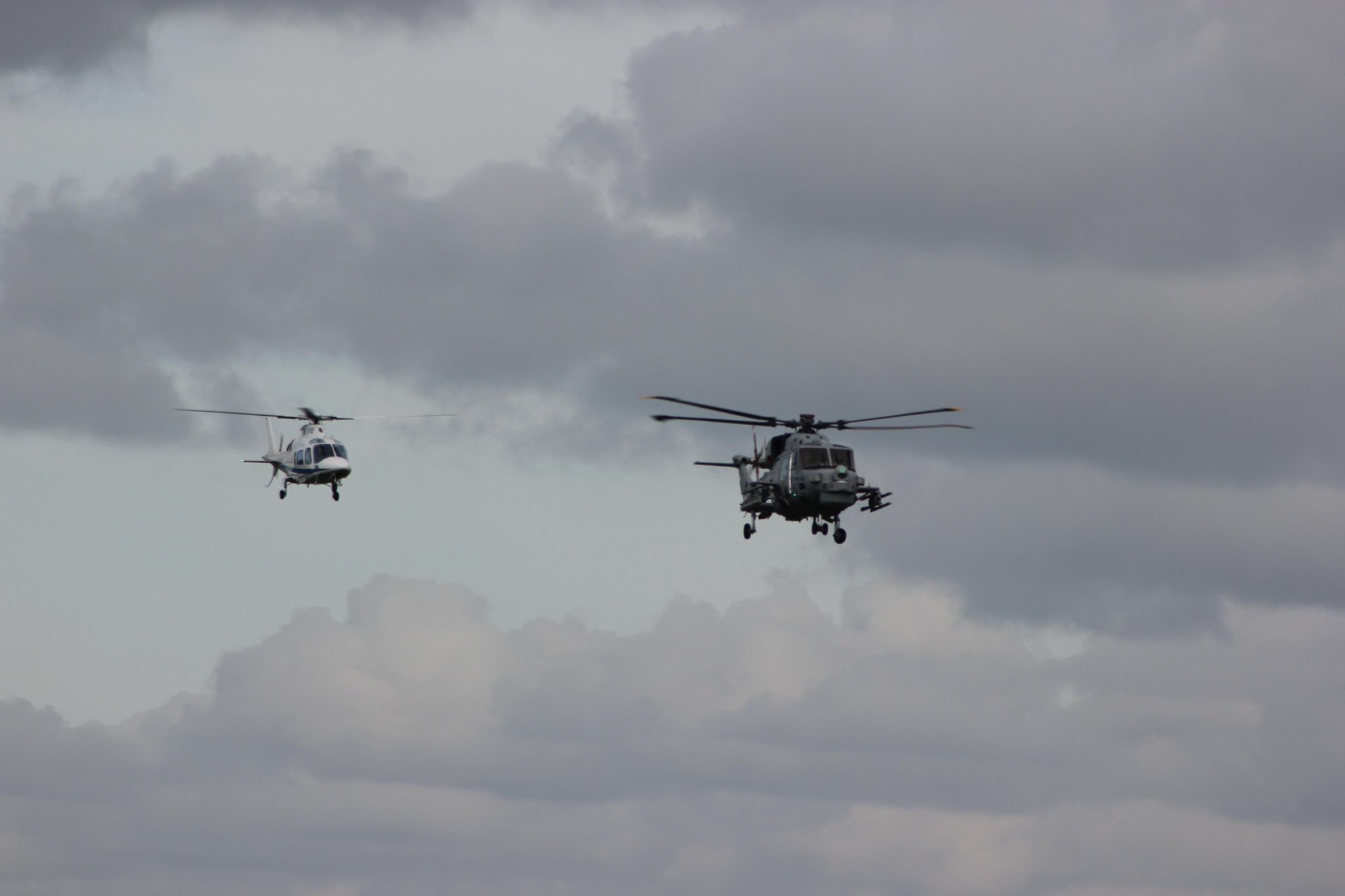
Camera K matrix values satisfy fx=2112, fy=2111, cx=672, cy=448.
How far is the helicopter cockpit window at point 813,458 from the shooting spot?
112062mm

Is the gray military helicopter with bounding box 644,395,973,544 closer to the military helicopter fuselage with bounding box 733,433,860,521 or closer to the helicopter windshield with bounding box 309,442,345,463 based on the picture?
the military helicopter fuselage with bounding box 733,433,860,521

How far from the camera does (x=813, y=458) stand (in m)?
112

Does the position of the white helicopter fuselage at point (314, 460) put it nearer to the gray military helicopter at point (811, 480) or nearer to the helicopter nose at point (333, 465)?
the helicopter nose at point (333, 465)

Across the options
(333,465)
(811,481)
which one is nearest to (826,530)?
(811,481)

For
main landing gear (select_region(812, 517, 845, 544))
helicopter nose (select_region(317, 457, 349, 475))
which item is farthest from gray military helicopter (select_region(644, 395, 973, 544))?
helicopter nose (select_region(317, 457, 349, 475))

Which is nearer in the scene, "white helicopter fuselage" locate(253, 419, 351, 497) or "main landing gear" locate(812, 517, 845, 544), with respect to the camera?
"main landing gear" locate(812, 517, 845, 544)

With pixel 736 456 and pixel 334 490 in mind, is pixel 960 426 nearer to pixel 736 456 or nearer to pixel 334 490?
pixel 736 456

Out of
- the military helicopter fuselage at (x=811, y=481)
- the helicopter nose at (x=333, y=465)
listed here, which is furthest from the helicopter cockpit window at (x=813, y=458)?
the helicopter nose at (x=333, y=465)

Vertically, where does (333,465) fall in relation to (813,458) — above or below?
above

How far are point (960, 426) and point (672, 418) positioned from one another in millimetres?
15431

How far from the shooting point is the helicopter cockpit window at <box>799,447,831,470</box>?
11206cm

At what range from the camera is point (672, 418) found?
10662 cm

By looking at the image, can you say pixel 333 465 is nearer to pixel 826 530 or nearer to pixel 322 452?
pixel 322 452

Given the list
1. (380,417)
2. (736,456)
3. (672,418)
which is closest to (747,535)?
(736,456)
